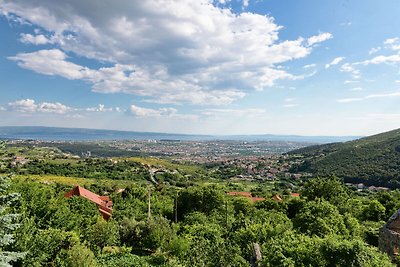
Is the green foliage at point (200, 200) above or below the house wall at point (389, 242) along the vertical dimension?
below

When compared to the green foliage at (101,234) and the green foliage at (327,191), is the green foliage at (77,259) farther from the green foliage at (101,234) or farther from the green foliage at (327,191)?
the green foliage at (327,191)

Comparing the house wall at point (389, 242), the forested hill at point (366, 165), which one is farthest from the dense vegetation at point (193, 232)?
the forested hill at point (366, 165)

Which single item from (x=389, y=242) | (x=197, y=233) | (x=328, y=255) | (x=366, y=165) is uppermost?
(x=328, y=255)

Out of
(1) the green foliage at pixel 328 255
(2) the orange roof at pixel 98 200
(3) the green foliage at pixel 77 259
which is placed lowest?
(2) the orange roof at pixel 98 200

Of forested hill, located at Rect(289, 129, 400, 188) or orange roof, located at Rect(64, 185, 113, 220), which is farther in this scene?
forested hill, located at Rect(289, 129, 400, 188)

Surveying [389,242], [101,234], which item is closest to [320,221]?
[389,242]

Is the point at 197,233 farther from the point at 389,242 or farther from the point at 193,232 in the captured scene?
the point at 389,242

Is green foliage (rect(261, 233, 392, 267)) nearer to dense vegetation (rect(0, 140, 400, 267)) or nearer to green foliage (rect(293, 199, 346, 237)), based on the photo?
dense vegetation (rect(0, 140, 400, 267))

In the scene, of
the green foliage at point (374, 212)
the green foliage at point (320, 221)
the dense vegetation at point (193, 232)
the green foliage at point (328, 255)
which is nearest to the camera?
the green foliage at point (328, 255)

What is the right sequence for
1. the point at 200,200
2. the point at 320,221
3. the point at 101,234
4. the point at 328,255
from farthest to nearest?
the point at 200,200
the point at 101,234
the point at 320,221
the point at 328,255

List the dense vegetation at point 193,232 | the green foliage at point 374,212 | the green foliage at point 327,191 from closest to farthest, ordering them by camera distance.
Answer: the dense vegetation at point 193,232
the green foliage at point 327,191
the green foliage at point 374,212

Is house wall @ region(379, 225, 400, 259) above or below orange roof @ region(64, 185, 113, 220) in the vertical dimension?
above

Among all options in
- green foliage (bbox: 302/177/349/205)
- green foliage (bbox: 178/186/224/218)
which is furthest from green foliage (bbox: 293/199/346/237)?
green foliage (bbox: 178/186/224/218)

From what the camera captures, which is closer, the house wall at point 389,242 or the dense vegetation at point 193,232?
the dense vegetation at point 193,232
